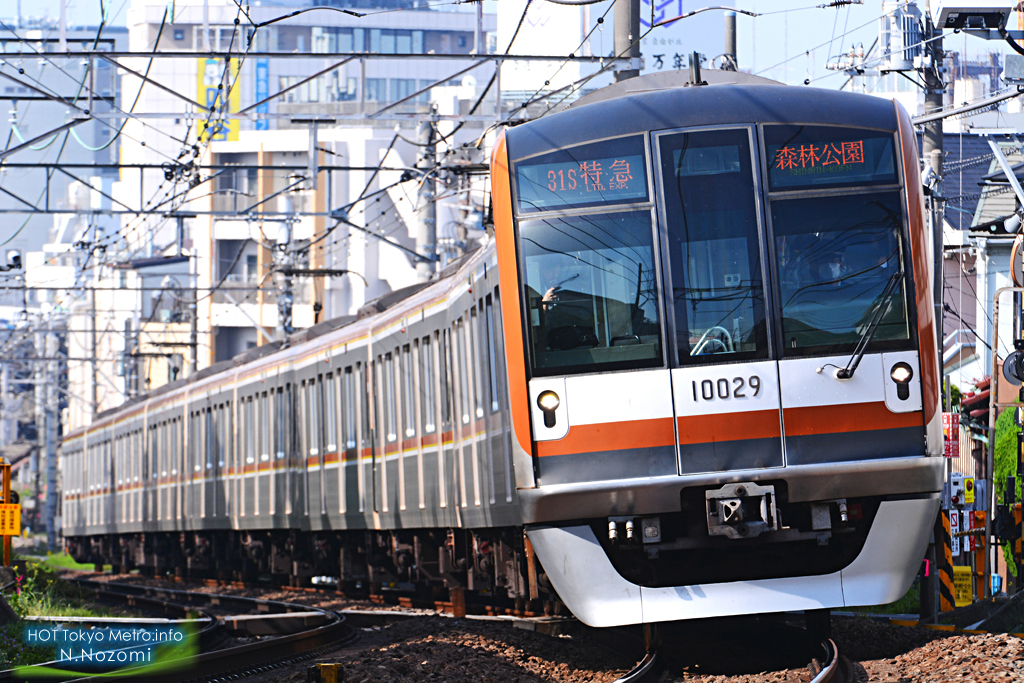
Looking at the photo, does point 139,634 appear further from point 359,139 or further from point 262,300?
point 262,300

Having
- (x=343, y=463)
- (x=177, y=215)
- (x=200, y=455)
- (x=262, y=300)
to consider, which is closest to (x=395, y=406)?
(x=343, y=463)

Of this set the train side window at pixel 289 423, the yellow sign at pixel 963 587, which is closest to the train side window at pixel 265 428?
the train side window at pixel 289 423

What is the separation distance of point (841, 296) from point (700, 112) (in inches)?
48.8

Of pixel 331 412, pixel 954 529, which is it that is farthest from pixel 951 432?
pixel 331 412

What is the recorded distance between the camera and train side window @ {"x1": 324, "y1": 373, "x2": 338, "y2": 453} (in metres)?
15.7

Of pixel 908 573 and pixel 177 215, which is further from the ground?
pixel 177 215

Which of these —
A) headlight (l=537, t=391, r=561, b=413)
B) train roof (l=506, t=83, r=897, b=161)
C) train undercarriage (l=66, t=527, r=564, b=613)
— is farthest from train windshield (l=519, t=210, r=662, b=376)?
train undercarriage (l=66, t=527, r=564, b=613)

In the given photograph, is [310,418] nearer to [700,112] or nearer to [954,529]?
[954,529]

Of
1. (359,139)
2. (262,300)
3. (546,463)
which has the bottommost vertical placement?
(546,463)

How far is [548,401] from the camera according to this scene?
7.61m

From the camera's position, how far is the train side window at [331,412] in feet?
51.5

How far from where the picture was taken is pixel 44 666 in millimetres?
8375

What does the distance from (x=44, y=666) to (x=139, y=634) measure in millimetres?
2932

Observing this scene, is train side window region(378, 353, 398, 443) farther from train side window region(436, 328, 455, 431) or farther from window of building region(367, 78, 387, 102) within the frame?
window of building region(367, 78, 387, 102)
